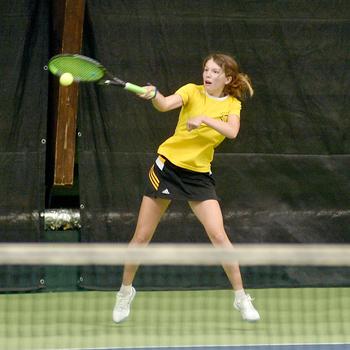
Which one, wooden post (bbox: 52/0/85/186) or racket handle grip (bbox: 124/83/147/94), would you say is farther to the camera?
wooden post (bbox: 52/0/85/186)

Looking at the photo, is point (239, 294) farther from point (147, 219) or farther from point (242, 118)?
point (242, 118)

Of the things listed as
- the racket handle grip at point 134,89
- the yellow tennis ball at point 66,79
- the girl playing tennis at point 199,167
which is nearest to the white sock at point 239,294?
the girl playing tennis at point 199,167

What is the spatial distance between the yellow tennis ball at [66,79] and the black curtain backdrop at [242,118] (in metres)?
1.13

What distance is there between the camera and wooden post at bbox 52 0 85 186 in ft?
18.8

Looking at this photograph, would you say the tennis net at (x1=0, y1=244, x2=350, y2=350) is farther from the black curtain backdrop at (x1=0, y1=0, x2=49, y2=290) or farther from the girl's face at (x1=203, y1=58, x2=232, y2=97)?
the girl's face at (x1=203, y1=58, x2=232, y2=97)

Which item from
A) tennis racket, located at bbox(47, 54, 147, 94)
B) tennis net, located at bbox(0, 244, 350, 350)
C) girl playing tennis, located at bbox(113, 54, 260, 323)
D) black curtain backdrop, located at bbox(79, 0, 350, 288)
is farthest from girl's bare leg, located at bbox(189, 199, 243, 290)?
black curtain backdrop, located at bbox(79, 0, 350, 288)

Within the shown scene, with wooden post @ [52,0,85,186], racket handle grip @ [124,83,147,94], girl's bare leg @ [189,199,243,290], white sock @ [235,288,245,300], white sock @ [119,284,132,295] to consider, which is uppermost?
wooden post @ [52,0,85,186]

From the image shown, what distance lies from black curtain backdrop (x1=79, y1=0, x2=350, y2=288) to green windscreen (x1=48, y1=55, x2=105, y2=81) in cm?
93

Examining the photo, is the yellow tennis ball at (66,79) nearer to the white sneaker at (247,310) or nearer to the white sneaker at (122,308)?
the white sneaker at (122,308)

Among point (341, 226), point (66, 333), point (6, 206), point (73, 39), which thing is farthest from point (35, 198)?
point (341, 226)

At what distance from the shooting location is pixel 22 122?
19.0 ft

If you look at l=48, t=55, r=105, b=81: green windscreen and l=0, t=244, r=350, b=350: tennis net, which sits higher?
l=48, t=55, r=105, b=81: green windscreen

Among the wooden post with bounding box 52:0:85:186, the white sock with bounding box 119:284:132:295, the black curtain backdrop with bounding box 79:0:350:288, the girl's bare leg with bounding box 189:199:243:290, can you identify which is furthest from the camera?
the black curtain backdrop with bounding box 79:0:350:288

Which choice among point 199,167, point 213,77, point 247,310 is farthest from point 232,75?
point 247,310
